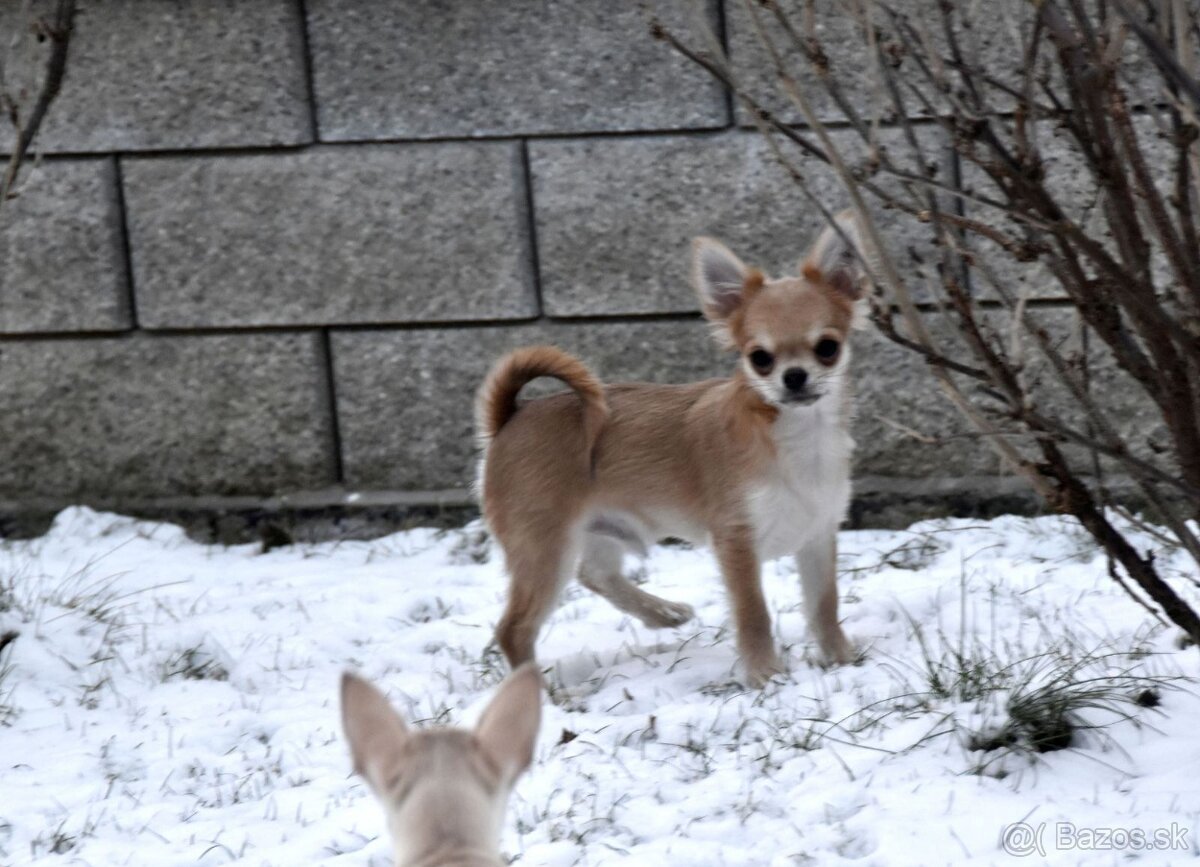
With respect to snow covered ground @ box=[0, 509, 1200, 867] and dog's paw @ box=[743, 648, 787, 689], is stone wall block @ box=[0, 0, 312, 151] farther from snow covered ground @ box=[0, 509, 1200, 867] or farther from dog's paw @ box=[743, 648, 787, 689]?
dog's paw @ box=[743, 648, 787, 689]

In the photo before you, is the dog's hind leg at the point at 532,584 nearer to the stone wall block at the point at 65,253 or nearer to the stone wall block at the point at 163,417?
the stone wall block at the point at 163,417

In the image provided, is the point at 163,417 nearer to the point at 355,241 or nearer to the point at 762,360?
the point at 355,241

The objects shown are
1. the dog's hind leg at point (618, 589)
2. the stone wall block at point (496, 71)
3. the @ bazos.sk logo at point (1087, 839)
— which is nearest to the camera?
the @ bazos.sk logo at point (1087, 839)

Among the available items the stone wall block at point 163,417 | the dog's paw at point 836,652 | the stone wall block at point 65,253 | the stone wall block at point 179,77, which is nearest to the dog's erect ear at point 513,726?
the dog's paw at point 836,652

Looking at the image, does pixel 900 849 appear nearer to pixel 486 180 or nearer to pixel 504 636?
pixel 504 636

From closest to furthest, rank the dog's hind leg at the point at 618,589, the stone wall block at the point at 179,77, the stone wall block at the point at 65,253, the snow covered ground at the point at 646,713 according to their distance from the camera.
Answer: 1. the snow covered ground at the point at 646,713
2. the dog's hind leg at the point at 618,589
3. the stone wall block at the point at 179,77
4. the stone wall block at the point at 65,253

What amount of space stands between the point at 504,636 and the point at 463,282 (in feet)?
6.47

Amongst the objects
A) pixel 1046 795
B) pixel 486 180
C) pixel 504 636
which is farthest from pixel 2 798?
pixel 486 180

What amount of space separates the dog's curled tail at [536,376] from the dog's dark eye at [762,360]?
1.67ft

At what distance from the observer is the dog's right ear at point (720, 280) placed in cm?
400

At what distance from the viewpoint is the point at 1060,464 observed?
305 centimetres

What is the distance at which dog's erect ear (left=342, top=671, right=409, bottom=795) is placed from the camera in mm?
2150

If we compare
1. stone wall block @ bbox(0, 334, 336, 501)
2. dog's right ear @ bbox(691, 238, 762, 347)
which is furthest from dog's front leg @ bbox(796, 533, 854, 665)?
stone wall block @ bbox(0, 334, 336, 501)

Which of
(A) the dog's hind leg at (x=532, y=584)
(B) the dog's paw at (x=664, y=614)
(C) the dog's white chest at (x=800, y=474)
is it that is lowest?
(B) the dog's paw at (x=664, y=614)
